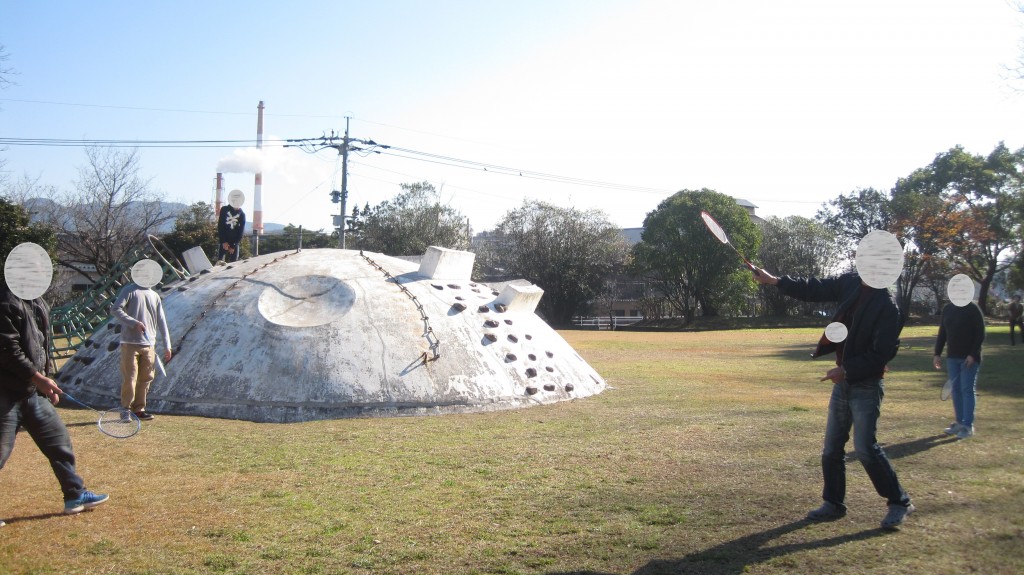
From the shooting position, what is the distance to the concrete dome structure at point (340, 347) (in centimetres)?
975

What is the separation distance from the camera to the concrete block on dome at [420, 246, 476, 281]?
1227cm

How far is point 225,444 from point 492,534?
4250 mm

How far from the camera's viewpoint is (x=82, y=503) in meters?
5.61

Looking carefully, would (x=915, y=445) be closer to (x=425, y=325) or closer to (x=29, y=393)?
(x=425, y=325)

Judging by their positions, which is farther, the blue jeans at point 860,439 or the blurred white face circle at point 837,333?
the blurred white face circle at point 837,333

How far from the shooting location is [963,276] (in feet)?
28.4

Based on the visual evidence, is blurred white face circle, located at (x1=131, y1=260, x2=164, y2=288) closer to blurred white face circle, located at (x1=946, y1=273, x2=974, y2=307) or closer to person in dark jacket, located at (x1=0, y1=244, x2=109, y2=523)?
person in dark jacket, located at (x1=0, y1=244, x2=109, y2=523)

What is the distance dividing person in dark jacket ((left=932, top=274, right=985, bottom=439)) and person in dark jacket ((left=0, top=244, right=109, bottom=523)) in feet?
30.2

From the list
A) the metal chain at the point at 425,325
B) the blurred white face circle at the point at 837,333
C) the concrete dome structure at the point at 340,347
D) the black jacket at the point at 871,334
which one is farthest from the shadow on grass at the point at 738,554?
the metal chain at the point at 425,325

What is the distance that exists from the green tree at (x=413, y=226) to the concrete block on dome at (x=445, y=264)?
39.3 metres

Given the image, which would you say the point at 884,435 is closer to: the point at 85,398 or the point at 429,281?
the point at 429,281

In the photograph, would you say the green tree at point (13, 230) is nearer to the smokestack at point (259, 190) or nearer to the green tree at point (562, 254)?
the smokestack at point (259, 190)

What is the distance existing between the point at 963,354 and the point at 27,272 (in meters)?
9.80

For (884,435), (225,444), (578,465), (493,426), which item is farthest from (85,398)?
(884,435)
